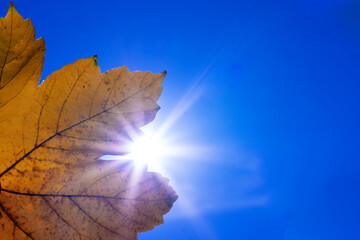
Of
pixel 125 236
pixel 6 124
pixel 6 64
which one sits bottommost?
pixel 125 236

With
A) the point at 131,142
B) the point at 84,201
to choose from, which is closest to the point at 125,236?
the point at 84,201

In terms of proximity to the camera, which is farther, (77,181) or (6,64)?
(77,181)

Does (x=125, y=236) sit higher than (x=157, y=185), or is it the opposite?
(x=157, y=185)

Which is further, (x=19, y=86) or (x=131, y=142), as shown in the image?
(x=131, y=142)

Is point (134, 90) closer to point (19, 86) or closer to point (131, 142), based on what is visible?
point (131, 142)

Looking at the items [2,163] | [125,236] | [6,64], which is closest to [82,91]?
[6,64]

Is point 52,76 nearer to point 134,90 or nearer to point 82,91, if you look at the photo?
point 82,91
